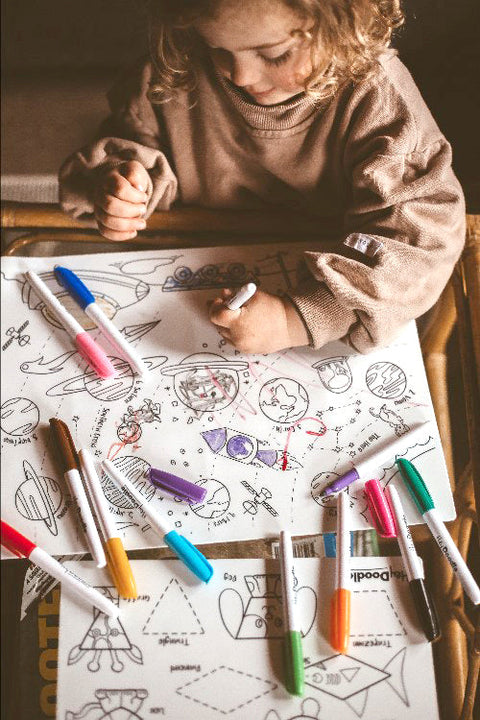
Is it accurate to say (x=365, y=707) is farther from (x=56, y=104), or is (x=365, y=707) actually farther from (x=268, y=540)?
(x=56, y=104)

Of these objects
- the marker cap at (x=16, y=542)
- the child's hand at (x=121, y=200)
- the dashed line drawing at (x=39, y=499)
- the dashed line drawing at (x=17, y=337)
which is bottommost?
the marker cap at (x=16, y=542)

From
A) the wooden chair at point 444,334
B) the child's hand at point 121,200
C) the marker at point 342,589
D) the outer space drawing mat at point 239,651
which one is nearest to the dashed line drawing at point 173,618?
the outer space drawing mat at point 239,651

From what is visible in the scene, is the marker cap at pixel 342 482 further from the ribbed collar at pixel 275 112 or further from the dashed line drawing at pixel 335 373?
the ribbed collar at pixel 275 112

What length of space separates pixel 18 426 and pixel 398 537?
1.10 feet

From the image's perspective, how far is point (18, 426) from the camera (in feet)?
1.75

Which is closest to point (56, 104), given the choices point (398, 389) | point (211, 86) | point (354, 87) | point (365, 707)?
point (211, 86)

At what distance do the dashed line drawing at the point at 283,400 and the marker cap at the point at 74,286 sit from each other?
187 mm

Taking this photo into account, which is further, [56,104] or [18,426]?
[56,104]

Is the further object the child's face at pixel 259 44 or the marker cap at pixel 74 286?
Answer: the marker cap at pixel 74 286

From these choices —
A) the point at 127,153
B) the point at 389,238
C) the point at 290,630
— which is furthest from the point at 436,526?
the point at 127,153

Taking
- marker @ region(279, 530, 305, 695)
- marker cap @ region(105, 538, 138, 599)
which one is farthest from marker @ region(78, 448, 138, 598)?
marker @ region(279, 530, 305, 695)

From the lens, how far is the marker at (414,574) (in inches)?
17.7

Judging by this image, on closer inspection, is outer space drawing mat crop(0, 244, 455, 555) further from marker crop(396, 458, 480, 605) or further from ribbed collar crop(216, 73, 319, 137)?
ribbed collar crop(216, 73, 319, 137)

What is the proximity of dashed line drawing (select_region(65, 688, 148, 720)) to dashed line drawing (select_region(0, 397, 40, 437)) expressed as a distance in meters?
0.22
